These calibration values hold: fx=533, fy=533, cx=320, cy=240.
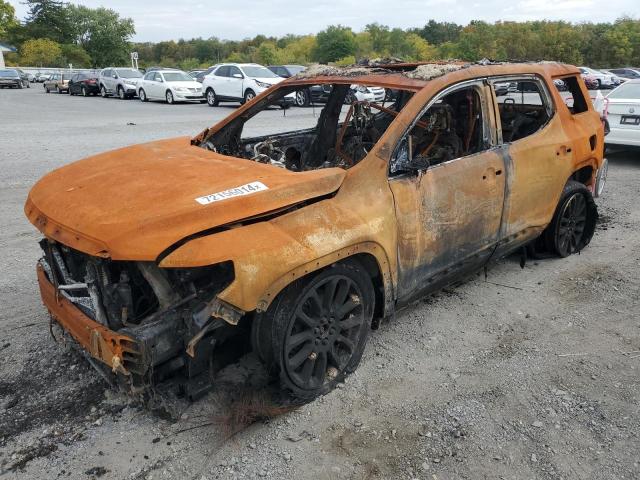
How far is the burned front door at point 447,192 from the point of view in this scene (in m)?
3.22

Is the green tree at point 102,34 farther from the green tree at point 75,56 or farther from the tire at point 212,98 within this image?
the tire at point 212,98

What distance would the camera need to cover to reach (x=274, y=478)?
8.02 feet

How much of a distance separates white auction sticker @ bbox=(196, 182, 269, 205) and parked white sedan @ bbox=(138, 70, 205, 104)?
21.0 metres

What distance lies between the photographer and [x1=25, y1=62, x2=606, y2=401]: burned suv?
2.49 meters

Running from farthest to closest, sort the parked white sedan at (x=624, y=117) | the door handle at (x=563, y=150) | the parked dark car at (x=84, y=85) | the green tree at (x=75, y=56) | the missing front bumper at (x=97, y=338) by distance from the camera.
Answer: the green tree at (x=75, y=56), the parked dark car at (x=84, y=85), the parked white sedan at (x=624, y=117), the door handle at (x=563, y=150), the missing front bumper at (x=97, y=338)

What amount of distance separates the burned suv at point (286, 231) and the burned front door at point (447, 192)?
0.04 ft

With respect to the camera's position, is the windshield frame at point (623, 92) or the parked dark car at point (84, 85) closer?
the windshield frame at point (623, 92)

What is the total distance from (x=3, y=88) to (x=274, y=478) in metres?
44.7

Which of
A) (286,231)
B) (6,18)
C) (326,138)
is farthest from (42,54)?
(286,231)

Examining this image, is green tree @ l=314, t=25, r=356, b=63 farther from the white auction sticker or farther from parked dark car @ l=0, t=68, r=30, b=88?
the white auction sticker

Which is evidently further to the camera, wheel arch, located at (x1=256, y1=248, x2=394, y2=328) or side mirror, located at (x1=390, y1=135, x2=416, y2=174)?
side mirror, located at (x1=390, y1=135, x2=416, y2=174)

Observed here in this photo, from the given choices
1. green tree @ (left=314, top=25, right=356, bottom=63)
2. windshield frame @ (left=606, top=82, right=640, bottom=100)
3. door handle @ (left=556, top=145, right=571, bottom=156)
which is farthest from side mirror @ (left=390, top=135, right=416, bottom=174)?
green tree @ (left=314, top=25, right=356, bottom=63)

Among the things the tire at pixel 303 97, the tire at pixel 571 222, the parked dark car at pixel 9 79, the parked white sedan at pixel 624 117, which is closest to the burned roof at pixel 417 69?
the tire at pixel 303 97

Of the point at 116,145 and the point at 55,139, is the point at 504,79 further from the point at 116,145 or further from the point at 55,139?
the point at 55,139
